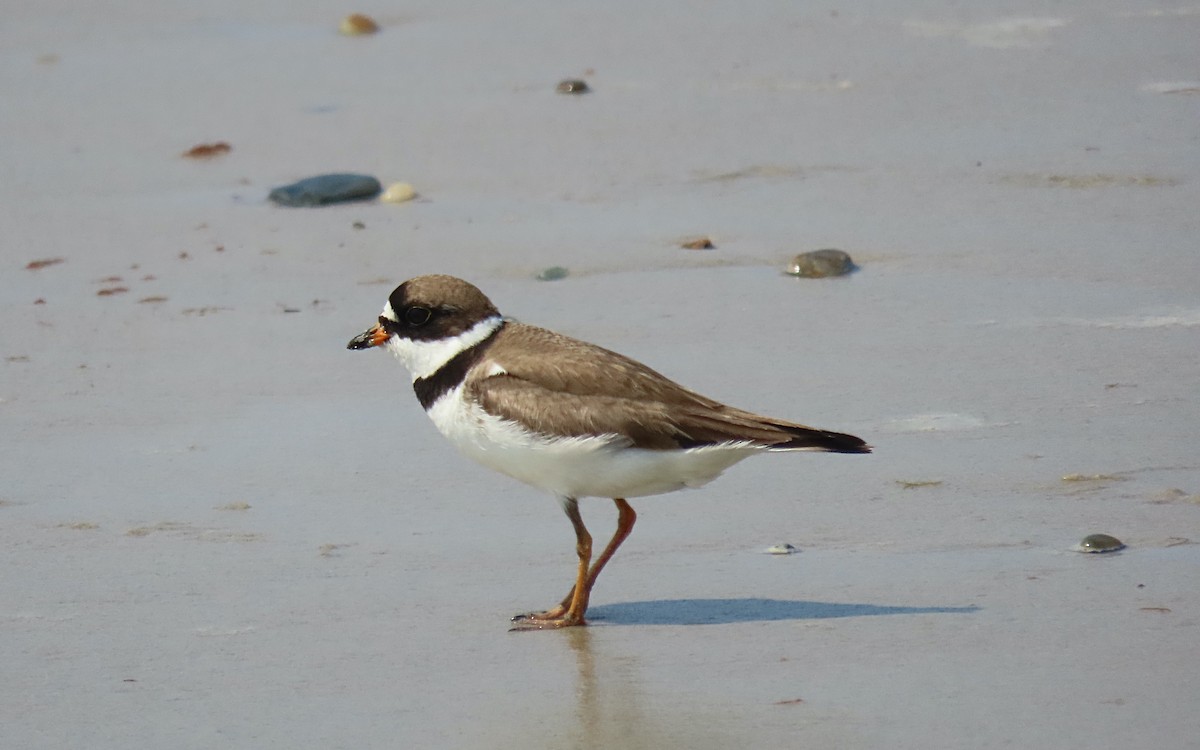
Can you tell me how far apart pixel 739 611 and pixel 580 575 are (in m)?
Answer: 0.42

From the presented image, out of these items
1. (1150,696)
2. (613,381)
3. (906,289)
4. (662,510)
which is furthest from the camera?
(906,289)

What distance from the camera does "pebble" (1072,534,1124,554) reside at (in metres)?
4.32

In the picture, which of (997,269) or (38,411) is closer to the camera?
(38,411)

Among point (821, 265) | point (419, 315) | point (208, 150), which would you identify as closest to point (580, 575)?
point (419, 315)

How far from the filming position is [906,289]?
6.40 meters

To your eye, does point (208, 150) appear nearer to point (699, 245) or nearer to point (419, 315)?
point (699, 245)

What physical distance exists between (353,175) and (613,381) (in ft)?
11.9

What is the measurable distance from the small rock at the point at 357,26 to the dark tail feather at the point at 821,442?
252 inches

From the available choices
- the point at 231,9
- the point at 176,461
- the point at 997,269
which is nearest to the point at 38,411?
the point at 176,461

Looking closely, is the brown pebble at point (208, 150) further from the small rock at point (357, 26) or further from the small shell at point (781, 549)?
the small shell at point (781, 549)

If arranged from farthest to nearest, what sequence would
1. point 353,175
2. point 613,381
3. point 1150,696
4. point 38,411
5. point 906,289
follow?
point 353,175 → point 906,289 → point 38,411 → point 613,381 → point 1150,696

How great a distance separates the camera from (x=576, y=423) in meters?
4.34

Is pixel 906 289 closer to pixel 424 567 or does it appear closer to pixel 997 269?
pixel 997 269

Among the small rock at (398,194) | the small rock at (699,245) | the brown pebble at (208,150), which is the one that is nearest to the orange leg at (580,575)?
the small rock at (699,245)
